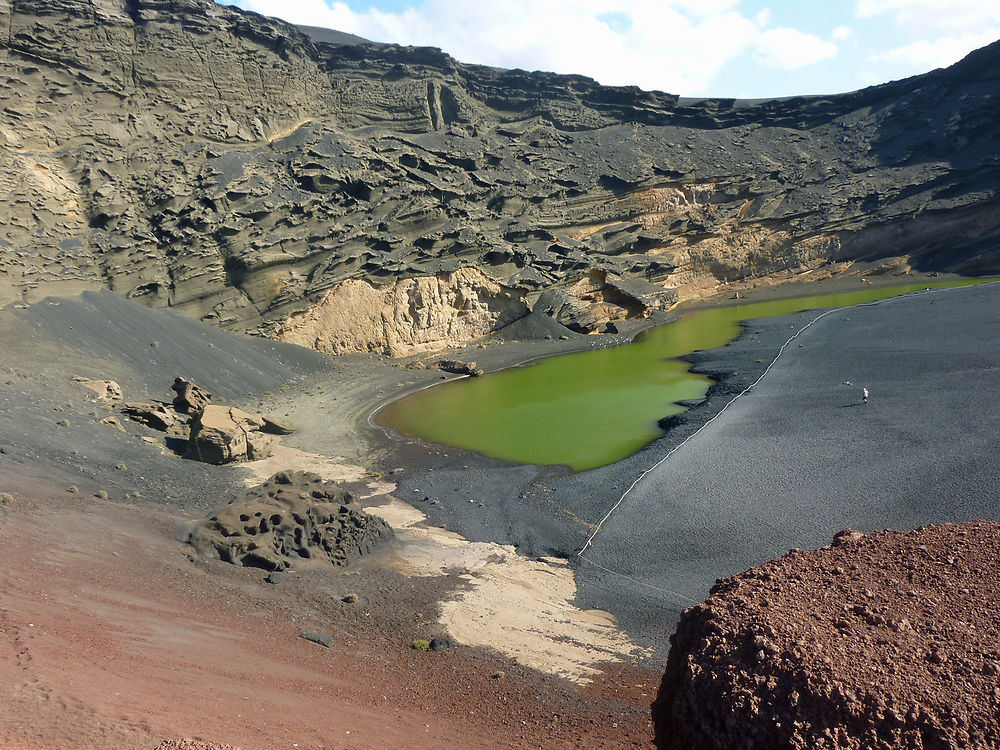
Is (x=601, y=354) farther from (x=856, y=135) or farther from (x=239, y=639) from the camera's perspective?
(x=856, y=135)

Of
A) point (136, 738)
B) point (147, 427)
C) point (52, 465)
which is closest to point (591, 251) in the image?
point (147, 427)

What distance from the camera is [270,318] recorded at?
30141 mm

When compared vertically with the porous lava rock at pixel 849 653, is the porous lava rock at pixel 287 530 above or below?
below

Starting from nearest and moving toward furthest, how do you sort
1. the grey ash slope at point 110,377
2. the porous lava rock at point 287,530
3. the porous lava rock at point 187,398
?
the porous lava rock at point 287,530, the grey ash slope at point 110,377, the porous lava rock at point 187,398

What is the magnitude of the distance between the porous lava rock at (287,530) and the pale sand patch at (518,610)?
1.03m

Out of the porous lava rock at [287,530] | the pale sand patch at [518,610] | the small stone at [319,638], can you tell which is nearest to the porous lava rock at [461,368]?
the pale sand patch at [518,610]

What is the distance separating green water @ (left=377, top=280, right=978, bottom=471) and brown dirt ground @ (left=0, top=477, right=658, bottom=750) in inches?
375

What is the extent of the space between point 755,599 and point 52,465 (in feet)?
45.5

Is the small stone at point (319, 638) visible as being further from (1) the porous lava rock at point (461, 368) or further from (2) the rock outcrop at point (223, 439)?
(1) the porous lava rock at point (461, 368)

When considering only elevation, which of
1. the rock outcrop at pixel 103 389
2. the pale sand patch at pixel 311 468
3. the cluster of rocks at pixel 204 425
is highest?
the rock outcrop at pixel 103 389

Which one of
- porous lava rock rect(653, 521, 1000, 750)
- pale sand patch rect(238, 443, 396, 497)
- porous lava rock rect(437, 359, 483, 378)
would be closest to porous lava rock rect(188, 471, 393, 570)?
pale sand patch rect(238, 443, 396, 497)

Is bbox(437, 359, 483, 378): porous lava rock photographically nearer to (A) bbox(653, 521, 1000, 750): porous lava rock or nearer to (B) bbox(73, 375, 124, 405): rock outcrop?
(B) bbox(73, 375, 124, 405): rock outcrop

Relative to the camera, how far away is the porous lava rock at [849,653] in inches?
162

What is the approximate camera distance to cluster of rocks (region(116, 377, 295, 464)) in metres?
17.5
